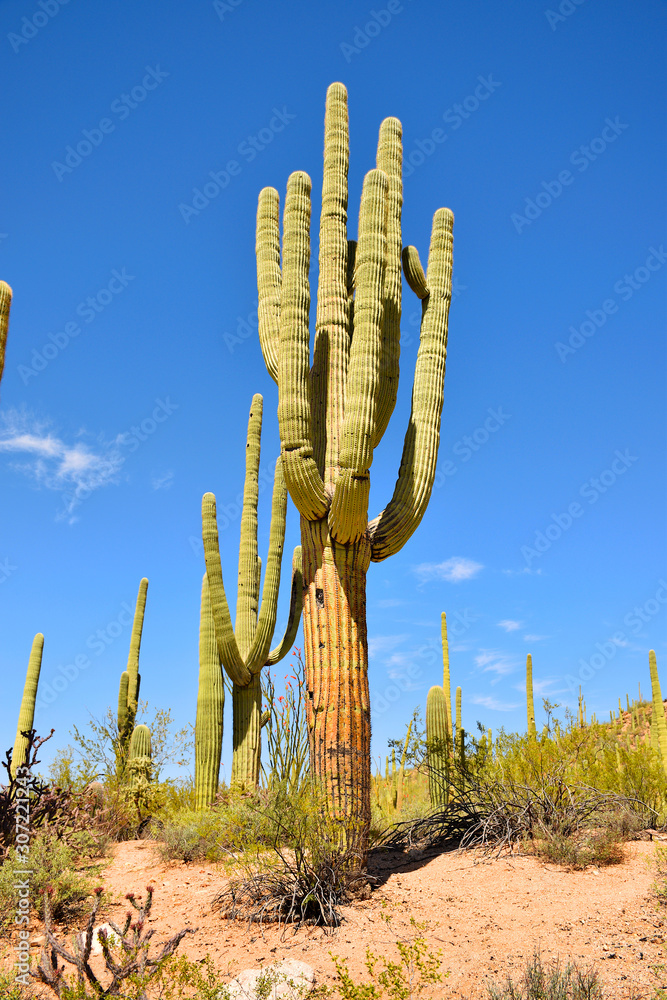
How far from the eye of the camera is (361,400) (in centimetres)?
734

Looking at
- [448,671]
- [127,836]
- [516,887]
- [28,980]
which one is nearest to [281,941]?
[28,980]

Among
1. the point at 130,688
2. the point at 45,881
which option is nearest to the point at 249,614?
the point at 130,688

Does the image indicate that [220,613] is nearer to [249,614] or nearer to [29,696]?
[249,614]

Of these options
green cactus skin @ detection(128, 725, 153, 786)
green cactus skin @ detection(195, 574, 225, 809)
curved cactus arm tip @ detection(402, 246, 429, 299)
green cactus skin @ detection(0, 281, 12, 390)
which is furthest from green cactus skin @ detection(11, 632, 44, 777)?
curved cactus arm tip @ detection(402, 246, 429, 299)

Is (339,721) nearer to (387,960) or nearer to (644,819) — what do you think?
(387,960)

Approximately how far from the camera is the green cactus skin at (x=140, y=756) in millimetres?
11477

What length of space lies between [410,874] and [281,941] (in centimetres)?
191

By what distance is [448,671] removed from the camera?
16.2m

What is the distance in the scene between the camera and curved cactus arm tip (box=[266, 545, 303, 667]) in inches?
447

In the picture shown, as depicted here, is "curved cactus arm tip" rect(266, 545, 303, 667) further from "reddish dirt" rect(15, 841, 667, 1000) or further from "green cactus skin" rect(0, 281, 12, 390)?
"green cactus skin" rect(0, 281, 12, 390)

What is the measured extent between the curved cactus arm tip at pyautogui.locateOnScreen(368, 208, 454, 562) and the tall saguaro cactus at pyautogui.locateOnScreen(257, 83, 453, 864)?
2cm

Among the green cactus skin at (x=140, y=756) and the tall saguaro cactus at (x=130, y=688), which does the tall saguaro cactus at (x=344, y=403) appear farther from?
the tall saguaro cactus at (x=130, y=688)

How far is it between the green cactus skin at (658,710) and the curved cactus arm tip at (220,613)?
26.5 ft

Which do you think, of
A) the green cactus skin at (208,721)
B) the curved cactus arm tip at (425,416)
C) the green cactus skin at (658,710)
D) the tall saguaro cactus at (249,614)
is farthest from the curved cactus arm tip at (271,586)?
the green cactus skin at (658,710)
